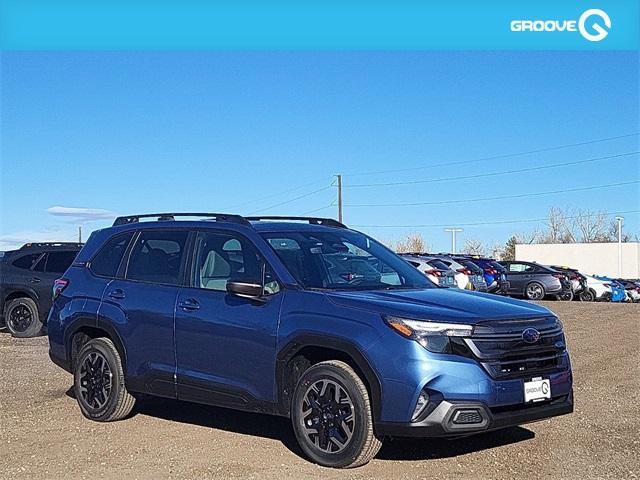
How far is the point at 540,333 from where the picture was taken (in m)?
6.12

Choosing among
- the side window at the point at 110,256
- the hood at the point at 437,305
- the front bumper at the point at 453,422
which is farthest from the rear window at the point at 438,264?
the front bumper at the point at 453,422

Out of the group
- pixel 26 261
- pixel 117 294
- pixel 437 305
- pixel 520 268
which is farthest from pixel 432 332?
pixel 520 268

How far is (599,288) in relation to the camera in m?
34.5

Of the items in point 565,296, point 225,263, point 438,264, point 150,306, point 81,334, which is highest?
point 225,263

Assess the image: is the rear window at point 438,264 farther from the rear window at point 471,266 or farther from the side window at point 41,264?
the side window at point 41,264

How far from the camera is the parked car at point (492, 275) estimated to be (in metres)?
26.1

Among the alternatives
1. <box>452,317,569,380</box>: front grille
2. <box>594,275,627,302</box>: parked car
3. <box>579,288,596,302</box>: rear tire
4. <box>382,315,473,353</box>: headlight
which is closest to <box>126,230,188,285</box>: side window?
<box>382,315,473,353</box>: headlight

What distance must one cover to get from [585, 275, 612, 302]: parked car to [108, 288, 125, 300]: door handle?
29.5m

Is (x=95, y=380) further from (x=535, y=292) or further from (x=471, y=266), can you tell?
(x=535, y=292)

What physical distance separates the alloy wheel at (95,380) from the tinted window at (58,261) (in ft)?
26.8

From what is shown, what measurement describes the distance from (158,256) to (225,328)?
1334 mm

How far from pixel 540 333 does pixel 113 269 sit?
4121 millimetres

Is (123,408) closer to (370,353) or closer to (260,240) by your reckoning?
(260,240)

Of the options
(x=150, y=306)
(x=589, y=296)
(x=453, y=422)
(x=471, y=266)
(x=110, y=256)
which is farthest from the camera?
(x=589, y=296)
